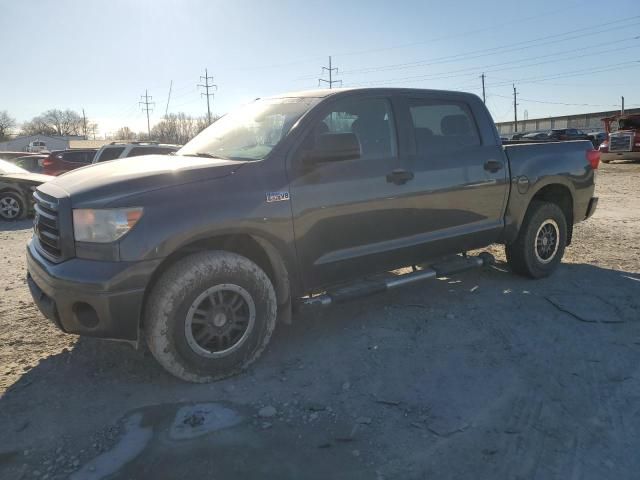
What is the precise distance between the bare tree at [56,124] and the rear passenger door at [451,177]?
12858cm

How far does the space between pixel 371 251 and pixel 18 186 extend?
419 inches

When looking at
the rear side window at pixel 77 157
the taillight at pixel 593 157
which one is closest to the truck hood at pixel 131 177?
the taillight at pixel 593 157

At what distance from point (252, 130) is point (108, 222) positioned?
147 cm

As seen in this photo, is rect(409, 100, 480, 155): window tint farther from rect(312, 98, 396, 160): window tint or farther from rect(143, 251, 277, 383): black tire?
rect(143, 251, 277, 383): black tire

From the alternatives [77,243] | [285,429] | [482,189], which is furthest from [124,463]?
[482,189]

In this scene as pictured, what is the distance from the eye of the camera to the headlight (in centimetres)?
303

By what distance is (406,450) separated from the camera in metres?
2.69

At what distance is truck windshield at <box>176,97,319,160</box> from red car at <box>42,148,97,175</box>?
1143 cm

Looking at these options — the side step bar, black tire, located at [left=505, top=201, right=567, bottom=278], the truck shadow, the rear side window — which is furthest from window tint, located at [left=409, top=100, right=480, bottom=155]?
the rear side window

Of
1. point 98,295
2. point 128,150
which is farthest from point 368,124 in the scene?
point 128,150

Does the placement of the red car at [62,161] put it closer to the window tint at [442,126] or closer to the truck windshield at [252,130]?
the truck windshield at [252,130]

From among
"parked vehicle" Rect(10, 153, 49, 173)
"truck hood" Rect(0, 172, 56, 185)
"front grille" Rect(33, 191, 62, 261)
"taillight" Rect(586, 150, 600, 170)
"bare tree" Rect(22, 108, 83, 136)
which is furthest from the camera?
"bare tree" Rect(22, 108, 83, 136)

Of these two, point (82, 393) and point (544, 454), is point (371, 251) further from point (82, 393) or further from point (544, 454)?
point (82, 393)

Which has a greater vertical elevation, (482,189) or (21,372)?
(482,189)
